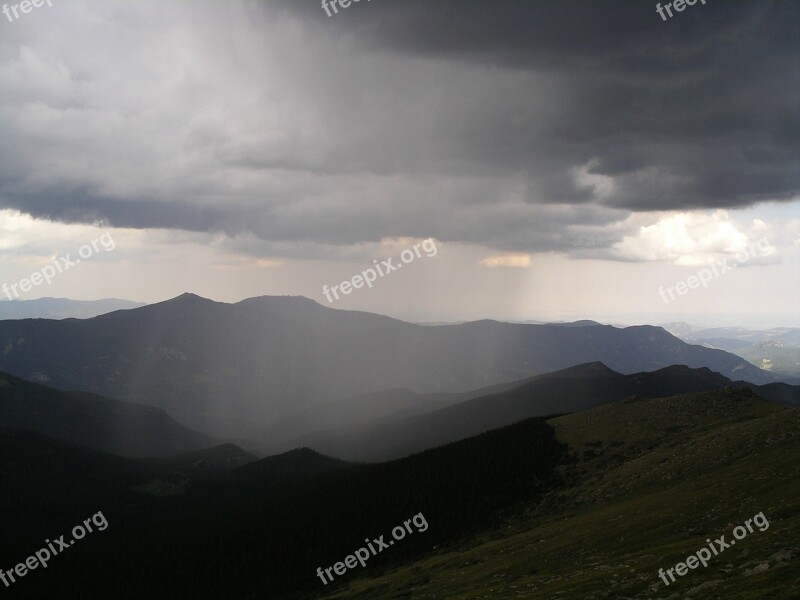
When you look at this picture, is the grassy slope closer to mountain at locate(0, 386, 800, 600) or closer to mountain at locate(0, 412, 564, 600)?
mountain at locate(0, 386, 800, 600)

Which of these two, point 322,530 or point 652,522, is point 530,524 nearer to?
point 652,522

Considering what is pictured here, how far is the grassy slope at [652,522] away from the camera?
46656 millimetres

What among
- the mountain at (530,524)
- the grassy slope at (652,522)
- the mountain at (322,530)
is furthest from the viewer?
the mountain at (322,530)

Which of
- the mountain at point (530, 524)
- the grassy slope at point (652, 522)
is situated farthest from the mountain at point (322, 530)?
the grassy slope at point (652, 522)

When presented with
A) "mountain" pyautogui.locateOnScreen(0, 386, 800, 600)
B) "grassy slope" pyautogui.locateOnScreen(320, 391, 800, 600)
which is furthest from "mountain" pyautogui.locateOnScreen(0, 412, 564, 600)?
"grassy slope" pyautogui.locateOnScreen(320, 391, 800, 600)

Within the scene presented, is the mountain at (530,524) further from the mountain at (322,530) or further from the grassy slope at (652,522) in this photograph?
the mountain at (322,530)

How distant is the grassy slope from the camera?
4666 cm

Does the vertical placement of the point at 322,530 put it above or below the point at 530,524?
above

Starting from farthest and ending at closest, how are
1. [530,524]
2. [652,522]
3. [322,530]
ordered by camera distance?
[322,530], [530,524], [652,522]

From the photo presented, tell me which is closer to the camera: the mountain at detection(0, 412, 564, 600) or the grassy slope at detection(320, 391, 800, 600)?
the grassy slope at detection(320, 391, 800, 600)

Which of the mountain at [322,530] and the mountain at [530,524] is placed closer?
the mountain at [530,524]

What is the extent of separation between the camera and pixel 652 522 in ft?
220

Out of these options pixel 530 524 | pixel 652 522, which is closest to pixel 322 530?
pixel 530 524

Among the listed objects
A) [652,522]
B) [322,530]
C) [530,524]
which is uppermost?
[652,522]
